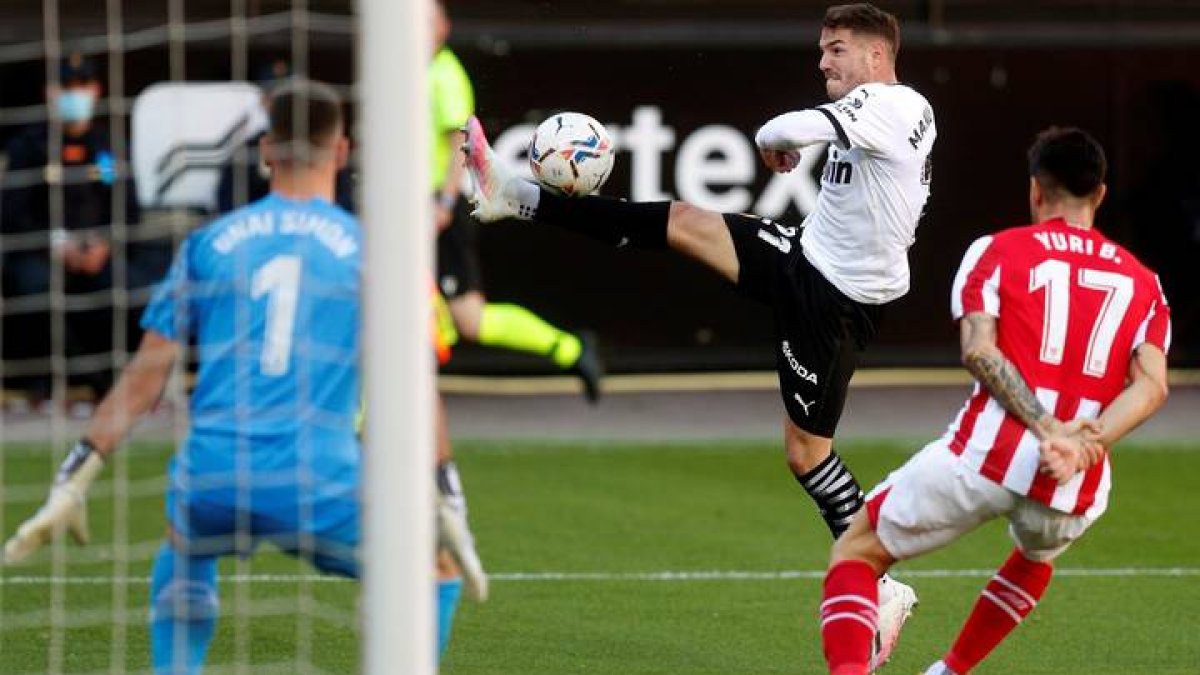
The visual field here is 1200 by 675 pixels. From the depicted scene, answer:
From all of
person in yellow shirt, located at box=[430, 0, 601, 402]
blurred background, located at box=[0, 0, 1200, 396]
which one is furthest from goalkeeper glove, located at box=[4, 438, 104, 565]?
blurred background, located at box=[0, 0, 1200, 396]

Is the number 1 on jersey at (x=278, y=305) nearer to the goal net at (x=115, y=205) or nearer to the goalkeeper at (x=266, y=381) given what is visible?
the goalkeeper at (x=266, y=381)

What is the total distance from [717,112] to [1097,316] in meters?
9.01

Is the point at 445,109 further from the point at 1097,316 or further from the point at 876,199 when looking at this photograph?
the point at 1097,316

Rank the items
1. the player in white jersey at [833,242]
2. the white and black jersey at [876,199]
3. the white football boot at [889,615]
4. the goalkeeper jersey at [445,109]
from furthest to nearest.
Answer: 1. the goalkeeper jersey at [445,109]
2. the player in white jersey at [833,242]
3. the white and black jersey at [876,199]
4. the white football boot at [889,615]

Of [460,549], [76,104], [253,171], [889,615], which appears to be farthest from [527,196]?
[76,104]

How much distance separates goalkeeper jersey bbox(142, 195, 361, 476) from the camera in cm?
605

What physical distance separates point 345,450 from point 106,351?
9145 millimetres

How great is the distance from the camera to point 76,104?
14.1m

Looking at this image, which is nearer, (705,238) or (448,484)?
(448,484)

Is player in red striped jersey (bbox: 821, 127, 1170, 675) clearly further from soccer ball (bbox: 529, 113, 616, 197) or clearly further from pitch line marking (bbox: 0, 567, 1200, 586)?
pitch line marking (bbox: 0, 567, 1200, 586)

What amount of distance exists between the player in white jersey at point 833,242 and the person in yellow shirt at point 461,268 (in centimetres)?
103

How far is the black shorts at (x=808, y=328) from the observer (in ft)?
26.5

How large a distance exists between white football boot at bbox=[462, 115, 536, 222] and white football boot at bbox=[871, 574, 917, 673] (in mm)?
1940

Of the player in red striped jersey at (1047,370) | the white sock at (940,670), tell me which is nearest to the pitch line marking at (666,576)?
the white sock at (940,670)
